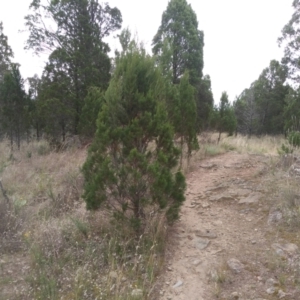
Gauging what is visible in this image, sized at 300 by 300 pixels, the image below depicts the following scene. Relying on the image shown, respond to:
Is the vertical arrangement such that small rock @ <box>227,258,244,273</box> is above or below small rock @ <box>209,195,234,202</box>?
below

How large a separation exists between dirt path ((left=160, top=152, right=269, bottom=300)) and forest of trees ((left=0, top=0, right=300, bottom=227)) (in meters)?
0.58

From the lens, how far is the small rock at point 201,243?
12.3ft

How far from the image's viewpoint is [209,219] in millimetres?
4469

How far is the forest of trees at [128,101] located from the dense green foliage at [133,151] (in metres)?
0.01

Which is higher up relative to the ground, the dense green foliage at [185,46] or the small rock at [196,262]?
the dense green foliage at [185,46]

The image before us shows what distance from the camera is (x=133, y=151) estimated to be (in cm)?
340

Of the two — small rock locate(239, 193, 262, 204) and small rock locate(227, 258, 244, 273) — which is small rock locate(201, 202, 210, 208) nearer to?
small rock locate(239, 193, 262, 204)

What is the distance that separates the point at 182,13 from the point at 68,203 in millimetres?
13012

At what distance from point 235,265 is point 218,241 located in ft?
1.93

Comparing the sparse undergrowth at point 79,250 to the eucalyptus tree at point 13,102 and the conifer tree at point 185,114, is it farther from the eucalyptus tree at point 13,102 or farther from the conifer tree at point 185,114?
the eucalyptus tree at point 13,102

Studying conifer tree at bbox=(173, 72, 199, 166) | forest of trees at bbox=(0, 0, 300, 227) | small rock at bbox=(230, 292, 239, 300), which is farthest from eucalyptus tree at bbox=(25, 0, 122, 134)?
small rock at bbox=(230, 292, 239, 300)

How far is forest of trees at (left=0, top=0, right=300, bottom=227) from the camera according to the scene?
3.59 meters

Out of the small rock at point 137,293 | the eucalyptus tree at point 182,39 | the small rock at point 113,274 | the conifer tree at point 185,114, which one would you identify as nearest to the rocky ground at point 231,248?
the small rock at point 137,293

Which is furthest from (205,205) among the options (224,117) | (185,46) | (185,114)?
(185,46)
